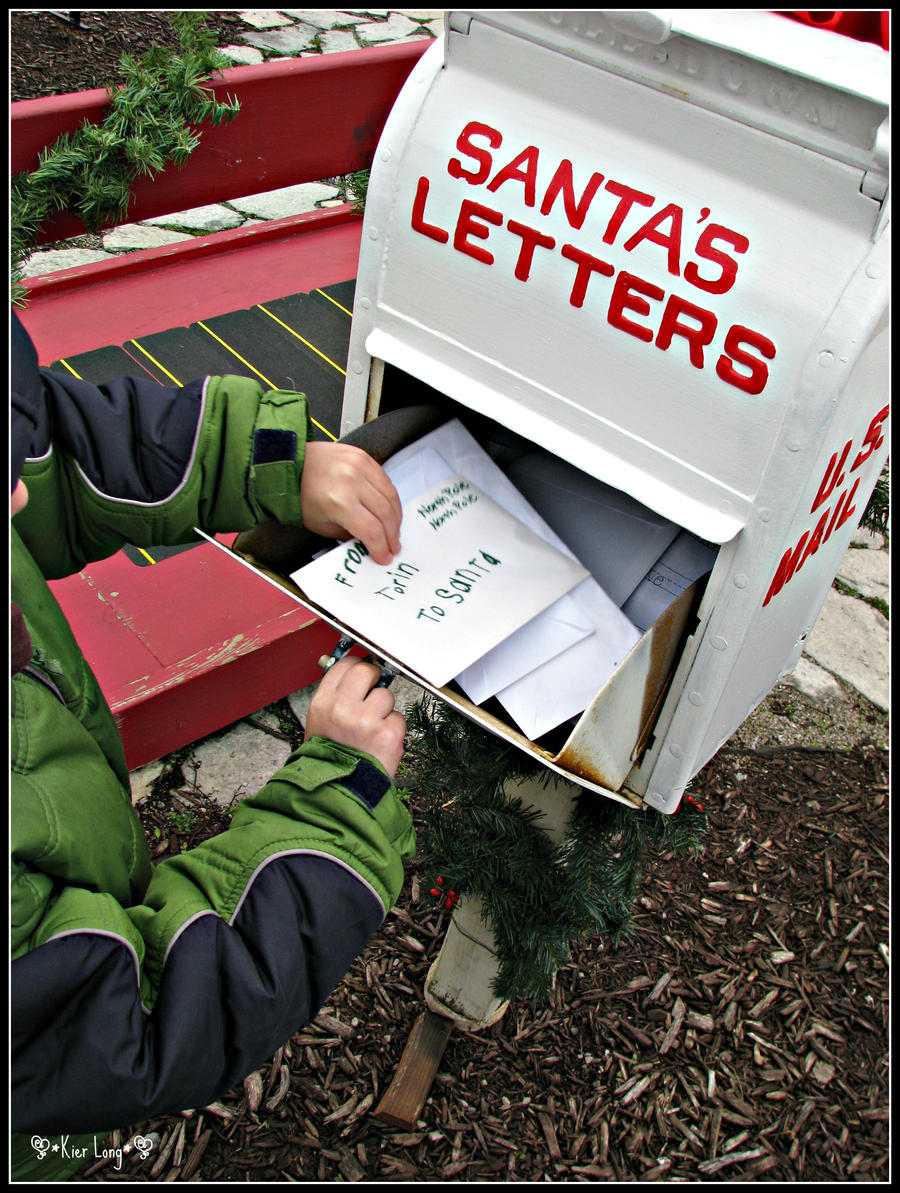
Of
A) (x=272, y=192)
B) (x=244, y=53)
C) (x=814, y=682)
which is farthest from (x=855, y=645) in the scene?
(x=244, y=53)

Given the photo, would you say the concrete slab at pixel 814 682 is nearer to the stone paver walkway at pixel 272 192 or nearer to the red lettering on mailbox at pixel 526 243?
the red lettering on mailbox at pixel 526 243

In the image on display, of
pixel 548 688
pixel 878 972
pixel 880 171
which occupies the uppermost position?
pixel 880 171

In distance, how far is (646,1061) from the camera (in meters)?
2.03

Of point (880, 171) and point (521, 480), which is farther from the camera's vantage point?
point (521, 480)

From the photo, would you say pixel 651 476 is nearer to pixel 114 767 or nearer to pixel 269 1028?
pixel 269 1028

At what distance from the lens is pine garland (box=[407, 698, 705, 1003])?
1495 millimetres

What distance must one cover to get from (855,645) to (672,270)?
227 cm

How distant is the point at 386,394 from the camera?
1.54 metres

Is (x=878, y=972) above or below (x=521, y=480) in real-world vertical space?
below

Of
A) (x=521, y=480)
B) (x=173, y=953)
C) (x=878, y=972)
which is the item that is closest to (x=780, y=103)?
(x=521, y=480)

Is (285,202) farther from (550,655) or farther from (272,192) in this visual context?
(550,655)

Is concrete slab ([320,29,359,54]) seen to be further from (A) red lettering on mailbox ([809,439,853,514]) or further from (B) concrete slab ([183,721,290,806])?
(A) red lettering on mailbox ([809,439,853,514])

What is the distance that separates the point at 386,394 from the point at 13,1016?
998 mm

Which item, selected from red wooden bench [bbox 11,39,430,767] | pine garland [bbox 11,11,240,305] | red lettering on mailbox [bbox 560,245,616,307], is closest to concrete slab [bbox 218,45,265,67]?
A: red wooden bench [bbox 11,39,430,767]
